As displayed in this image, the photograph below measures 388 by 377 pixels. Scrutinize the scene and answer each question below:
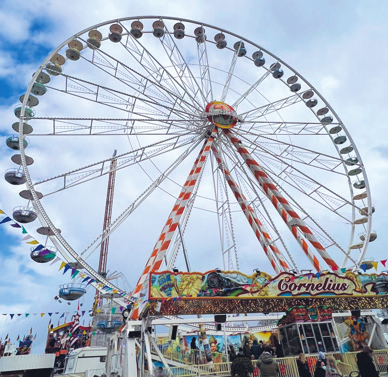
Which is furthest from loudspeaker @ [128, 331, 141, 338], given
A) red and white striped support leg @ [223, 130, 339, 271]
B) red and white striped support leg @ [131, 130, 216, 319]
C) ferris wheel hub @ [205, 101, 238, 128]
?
ferris wheel hub @ [205, 101, 238, 128]

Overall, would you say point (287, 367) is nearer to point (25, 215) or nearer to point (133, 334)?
point (133, 334)

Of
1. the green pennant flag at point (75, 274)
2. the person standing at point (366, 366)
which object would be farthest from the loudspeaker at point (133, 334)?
the person standing at point (366, 366)

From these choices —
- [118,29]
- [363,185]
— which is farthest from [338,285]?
[118,29]

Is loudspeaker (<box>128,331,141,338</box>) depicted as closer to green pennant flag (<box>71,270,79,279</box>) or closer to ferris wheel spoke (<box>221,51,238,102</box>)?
green pennant flag (<box>71,270,79,279</box>)

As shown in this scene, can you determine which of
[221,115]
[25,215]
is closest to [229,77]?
[221,115]

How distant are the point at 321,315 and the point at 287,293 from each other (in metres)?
4.72

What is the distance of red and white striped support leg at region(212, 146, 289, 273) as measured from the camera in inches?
605

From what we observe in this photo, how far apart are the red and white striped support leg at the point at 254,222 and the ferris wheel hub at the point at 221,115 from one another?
1.37 metres

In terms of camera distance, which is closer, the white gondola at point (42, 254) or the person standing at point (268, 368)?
the person standing at point (268, 368)

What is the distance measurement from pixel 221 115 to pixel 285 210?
5873mm

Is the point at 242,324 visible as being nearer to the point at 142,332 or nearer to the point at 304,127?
the point at 304,127

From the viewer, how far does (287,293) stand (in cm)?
1162

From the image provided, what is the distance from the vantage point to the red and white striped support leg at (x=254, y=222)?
1538 cm

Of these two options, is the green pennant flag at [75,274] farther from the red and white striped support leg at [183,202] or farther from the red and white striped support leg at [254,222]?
the red and white striped support leg at [254,222]
